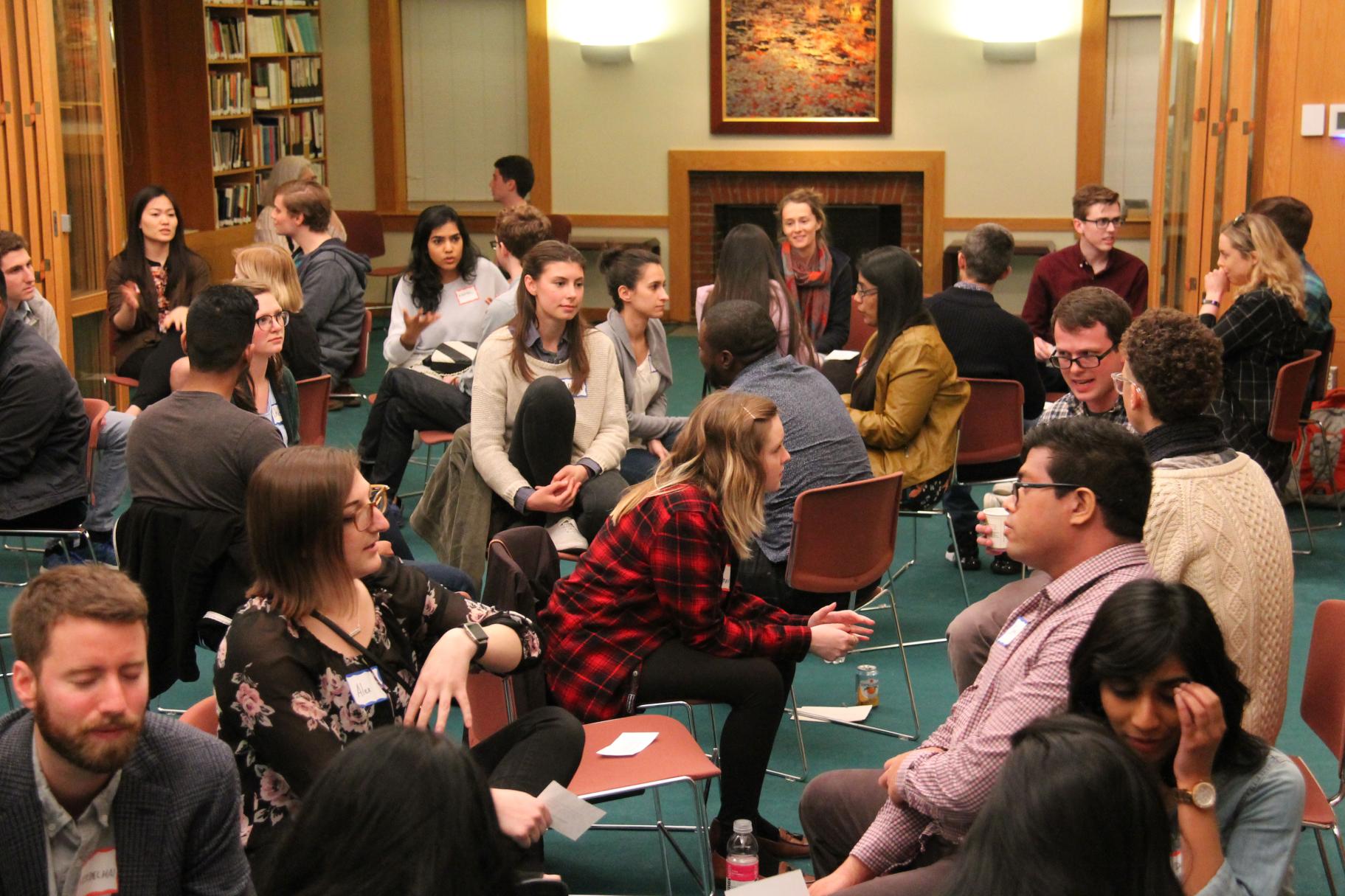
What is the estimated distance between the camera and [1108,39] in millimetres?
10945

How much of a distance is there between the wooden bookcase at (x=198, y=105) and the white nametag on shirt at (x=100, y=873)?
324 inches

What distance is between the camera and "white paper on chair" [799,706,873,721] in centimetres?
435

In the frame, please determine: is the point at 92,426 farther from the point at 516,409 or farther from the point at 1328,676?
the point at 1328,676

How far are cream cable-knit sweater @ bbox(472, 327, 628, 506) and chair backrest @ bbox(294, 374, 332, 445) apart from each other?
0.86 meters

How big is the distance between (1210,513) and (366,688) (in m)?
1.62

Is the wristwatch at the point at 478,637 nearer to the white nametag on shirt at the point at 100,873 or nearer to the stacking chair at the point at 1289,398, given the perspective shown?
the white nametag on shirt at the point at 100,873

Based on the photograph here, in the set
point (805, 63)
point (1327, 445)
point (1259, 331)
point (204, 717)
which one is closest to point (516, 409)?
point (204, 717)

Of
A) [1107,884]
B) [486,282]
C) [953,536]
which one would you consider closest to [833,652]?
[1107,884]

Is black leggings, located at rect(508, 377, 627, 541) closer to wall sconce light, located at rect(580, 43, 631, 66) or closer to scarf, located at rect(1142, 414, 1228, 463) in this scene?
scarf, located at rect(1142, 414, 1228, 463)

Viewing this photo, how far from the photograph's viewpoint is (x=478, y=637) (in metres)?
2.67

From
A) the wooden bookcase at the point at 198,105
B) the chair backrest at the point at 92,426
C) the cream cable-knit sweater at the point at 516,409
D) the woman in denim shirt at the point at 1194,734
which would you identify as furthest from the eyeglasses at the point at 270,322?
the wooden bookcase at the point at 198,105

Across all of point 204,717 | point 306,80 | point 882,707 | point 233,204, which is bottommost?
point 882,707

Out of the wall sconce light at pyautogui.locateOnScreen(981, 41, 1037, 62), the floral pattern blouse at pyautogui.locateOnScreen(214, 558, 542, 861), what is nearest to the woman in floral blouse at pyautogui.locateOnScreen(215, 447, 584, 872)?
the floral pattern blouse at pyautogui.locateOnScreen(214, 558, 542, 861)

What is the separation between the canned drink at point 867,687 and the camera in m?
4.46
